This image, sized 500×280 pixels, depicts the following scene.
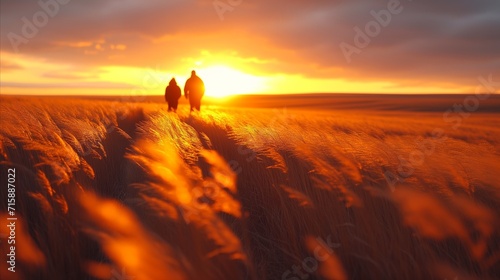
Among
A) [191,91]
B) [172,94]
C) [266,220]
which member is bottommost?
[266,220]

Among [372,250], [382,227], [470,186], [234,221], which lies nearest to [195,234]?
[234,221]

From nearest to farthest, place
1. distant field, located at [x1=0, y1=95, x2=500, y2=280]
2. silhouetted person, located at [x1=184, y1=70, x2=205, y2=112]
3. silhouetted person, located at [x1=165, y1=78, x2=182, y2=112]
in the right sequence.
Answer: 1. distant field, located at [x1=0, y1=95, x2=500, y2=280]
2. silhouetted person, located at [x1=184, y1=70, x2=205, y2=112]
3. silhouetted person, located at [x1=165, y1=78, x2=182, y2=112]

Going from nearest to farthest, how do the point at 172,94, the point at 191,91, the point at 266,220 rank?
the point at 266,220, the point at 191,91, the point at 172,94

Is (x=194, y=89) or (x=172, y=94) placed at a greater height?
(x=194, y=89)

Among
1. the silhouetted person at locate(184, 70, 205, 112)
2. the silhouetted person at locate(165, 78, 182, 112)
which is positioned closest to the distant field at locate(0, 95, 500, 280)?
the silhouetted person at locate(184, 70, 205, 112)

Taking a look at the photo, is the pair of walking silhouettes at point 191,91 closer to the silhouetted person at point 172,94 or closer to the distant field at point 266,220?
the silhouetted person at point 172,94

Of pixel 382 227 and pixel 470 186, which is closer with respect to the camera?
pixel 382 227

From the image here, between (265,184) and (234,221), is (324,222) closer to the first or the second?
(234,221)

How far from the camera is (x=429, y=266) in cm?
248

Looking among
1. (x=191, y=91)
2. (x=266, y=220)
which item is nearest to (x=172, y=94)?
(x=191, y=91)

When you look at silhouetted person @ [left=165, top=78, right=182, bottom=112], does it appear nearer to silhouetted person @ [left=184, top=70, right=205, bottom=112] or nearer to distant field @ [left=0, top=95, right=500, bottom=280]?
silhouetted person @ [left=184, top=70, right=205, bottom=112]

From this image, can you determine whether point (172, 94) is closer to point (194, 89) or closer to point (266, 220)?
point (194, 89)

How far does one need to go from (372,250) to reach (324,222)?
1.47 ft

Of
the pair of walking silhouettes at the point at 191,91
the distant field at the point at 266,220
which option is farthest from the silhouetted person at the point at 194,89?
the distant field at the point at 266,220
